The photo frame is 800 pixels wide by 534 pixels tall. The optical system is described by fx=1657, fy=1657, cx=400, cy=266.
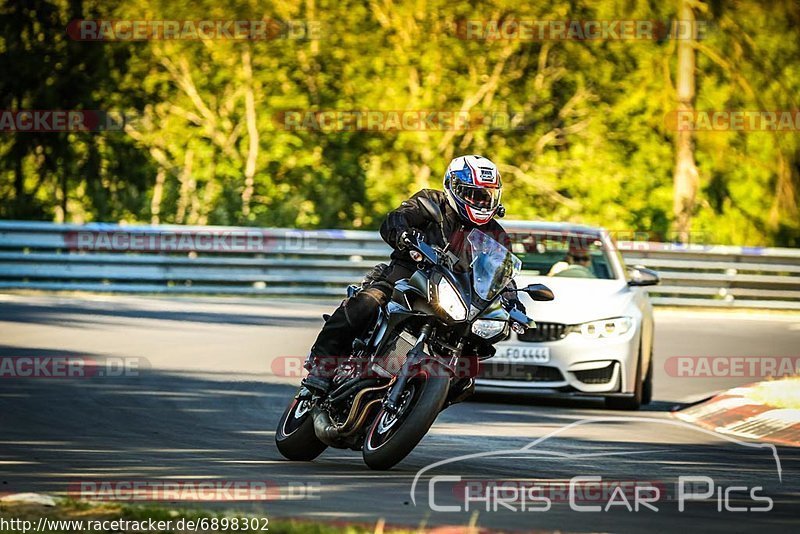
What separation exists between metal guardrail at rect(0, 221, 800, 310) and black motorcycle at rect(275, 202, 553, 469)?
1541cm

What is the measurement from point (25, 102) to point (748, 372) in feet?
50.2

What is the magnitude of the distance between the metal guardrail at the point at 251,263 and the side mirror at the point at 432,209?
1552 centimetres

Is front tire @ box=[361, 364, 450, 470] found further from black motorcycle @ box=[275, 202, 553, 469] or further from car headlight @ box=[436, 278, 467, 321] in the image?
car headlight @ box=[436, 278, 467, 321]

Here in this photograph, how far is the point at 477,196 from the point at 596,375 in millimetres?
5034

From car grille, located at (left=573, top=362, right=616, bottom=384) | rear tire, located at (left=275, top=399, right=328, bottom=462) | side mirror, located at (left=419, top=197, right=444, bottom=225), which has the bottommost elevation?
car grille, located at (left=573, top=362, right=616, bottom=384)

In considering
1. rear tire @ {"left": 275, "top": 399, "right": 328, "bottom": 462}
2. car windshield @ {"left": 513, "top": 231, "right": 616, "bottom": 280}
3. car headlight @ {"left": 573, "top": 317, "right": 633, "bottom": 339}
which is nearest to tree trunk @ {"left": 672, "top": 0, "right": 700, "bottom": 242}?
car windshield @ {"left": 513, "top": 231, "right": 616, "bottom": 280}

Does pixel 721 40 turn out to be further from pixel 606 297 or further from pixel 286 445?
pixel 286 445

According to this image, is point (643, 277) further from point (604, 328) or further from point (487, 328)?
point (487, 328)

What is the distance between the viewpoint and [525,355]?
14.1 meters

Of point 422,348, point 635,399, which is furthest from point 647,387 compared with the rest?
point 422,348

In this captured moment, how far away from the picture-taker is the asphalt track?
8.14m

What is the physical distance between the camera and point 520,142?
3706 cm

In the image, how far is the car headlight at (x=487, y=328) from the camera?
9.09 metres

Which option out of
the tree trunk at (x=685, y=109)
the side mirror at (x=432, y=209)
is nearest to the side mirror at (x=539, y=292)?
the side mirror at (x=432, y=209)
